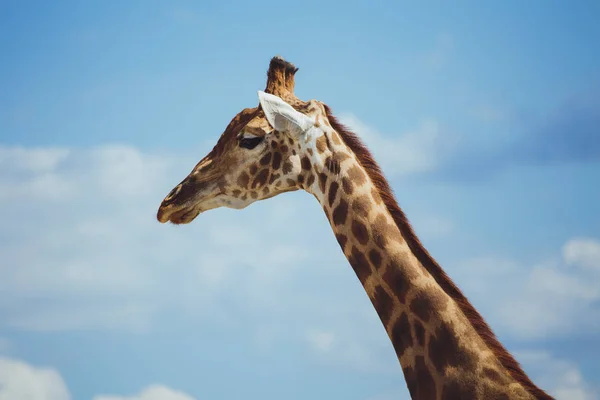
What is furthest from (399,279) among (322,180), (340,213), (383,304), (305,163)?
(305,163)

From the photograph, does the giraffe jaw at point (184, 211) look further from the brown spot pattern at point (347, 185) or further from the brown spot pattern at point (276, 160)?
the brown spot pattern at point (347, 185)

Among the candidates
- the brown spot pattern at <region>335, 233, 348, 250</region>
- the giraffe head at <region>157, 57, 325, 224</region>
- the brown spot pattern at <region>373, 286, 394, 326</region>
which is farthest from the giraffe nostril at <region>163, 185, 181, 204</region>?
the brown spot pattern at <region>373, 286, 394, 326</region>

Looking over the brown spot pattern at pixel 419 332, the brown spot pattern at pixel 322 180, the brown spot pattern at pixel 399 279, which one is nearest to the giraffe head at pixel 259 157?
the brown spot pattern at pixel 322 180

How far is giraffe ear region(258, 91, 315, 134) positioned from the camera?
7.99 metres

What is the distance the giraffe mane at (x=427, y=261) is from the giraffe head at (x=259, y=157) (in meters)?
0.43

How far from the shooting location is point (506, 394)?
6.53 metres

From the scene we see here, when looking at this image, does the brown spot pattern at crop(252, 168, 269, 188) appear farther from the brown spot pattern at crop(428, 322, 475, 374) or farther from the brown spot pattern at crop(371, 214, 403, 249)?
the brown spot pattern at crop(428, 322, 475, 374)

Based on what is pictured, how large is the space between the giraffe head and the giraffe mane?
0.43 meters

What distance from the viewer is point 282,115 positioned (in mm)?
8023

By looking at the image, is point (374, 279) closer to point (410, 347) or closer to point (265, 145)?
point (410, 347)

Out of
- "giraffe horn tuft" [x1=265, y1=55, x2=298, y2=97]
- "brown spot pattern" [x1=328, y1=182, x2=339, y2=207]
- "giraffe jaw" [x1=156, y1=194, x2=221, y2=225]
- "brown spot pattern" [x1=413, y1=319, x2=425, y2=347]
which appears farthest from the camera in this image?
"giraffe horn tuft" [x1=265, y1=55, x2=298, y2=97]

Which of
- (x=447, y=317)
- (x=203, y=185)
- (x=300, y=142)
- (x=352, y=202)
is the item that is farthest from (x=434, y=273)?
(x=203, y=185)

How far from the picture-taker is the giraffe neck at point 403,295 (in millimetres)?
6723

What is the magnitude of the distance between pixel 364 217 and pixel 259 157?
1.37 m
